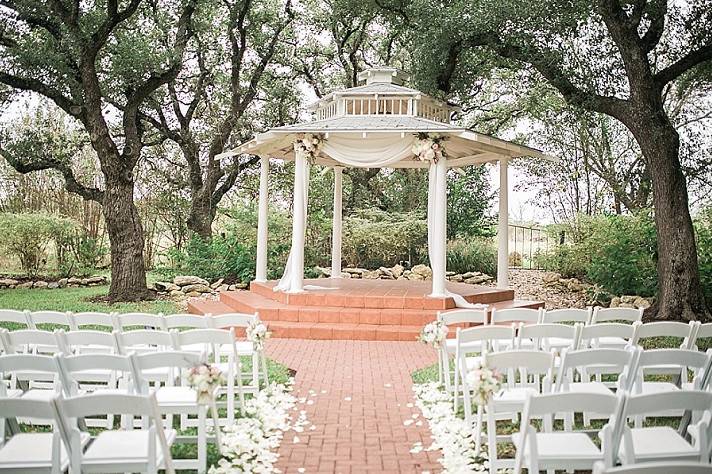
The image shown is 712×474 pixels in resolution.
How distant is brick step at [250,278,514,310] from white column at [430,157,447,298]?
12.3 inches

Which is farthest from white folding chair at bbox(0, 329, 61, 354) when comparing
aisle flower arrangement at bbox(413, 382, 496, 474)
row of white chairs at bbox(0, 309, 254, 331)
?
aisle flower arrangement at bbox(413, 382, 496, 474)

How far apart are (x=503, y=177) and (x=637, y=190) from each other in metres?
8.05

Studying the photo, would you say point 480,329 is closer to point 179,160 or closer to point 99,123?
point 99,123

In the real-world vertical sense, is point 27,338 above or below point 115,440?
above

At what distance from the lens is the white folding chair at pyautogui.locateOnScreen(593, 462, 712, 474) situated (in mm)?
2305

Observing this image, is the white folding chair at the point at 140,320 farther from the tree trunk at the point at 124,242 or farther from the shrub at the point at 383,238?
the shrub at the point at 383,238

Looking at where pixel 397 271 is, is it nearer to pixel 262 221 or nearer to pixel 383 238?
pixel 383 238

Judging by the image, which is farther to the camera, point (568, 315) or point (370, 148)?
point (370, 148)

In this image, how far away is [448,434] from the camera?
529 cm

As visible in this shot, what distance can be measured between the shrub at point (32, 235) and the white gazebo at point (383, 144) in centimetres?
630

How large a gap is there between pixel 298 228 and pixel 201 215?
746cm

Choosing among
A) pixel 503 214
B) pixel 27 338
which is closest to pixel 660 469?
pixel 27 338

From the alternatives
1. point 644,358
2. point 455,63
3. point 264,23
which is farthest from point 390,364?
point 264,23

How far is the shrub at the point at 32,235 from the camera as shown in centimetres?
1623
